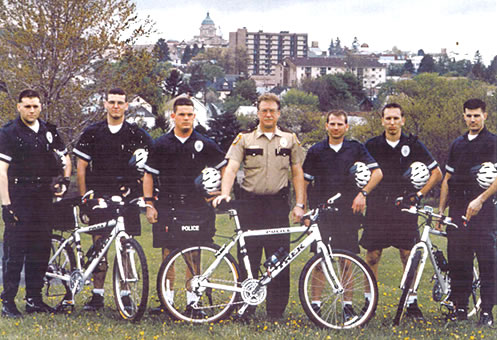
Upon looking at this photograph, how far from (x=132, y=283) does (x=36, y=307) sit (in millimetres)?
1273

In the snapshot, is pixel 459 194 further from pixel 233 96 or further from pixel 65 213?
pixel 233 96

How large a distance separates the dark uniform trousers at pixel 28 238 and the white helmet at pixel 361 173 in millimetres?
3111

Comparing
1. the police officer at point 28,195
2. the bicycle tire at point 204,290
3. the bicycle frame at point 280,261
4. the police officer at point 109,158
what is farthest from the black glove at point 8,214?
the bicycle frame at point 280,261

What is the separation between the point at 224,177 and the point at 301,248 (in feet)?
3.41

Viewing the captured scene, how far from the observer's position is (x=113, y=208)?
248 inches

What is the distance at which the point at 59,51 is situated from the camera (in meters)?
20.2

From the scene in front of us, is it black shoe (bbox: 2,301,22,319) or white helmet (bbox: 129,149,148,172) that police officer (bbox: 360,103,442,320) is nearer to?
white helmet (bbox: 129,149,148,172)

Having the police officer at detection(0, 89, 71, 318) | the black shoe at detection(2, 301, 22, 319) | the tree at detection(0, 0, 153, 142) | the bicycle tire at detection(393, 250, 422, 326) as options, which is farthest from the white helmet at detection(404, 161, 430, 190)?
the tree at detection(0, 0, 153, 142)

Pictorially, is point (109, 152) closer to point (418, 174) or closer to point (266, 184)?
point (266, 184)

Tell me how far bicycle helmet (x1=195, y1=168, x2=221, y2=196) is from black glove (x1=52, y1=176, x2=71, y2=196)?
1455 millimetres

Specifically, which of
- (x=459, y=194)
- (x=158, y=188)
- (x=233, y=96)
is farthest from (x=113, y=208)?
(x=233, y=96)

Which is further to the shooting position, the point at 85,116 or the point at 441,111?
the point at 441,111

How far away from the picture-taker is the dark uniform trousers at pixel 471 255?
6285 mm

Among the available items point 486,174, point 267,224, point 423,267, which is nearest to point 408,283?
point 423,267
